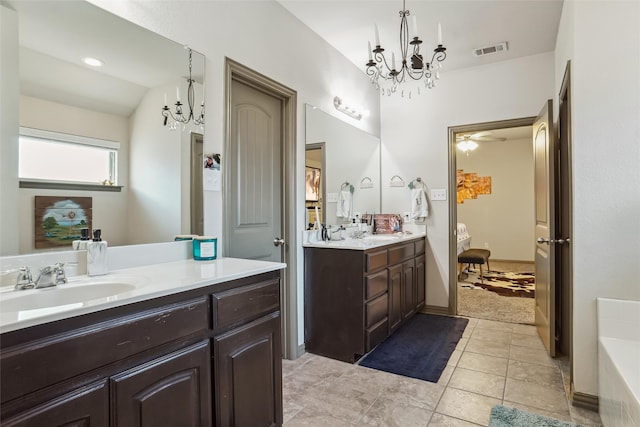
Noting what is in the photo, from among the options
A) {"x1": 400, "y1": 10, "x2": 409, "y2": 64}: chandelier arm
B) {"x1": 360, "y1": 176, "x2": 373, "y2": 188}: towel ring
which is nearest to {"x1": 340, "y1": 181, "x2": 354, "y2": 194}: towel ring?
{"x1": 360, "y1": 176, "x2": 373, "y2": 188}: towel ring

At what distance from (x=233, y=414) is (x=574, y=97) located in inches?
98.0

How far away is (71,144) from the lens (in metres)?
1.53

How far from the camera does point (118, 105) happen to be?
1684 mm

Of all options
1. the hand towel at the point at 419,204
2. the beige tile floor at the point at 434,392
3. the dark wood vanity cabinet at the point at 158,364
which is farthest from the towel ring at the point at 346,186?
the dark wood vanity cabinet at the point at 158,364

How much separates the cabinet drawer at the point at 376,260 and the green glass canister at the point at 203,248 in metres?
1.24

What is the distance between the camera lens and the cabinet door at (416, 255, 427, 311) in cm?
380

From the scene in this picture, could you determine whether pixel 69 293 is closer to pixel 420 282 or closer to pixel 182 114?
pixel 182 114

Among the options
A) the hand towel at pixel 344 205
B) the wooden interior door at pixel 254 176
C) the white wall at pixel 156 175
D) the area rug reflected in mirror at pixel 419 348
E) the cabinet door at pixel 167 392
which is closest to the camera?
the cabinet door at pixel 167 392

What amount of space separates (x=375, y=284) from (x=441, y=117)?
7.47ft

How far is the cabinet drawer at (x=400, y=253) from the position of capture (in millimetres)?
3139

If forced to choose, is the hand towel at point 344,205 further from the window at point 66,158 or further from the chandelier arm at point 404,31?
the window at point 66,158

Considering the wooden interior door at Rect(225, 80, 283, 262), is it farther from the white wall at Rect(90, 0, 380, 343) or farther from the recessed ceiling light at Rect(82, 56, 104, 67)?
the recessed ceiling light at Rect(82, 56, 104, 67)

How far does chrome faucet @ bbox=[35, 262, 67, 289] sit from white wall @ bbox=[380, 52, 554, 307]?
3531 mm

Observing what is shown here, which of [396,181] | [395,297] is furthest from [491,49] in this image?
[395,297]
